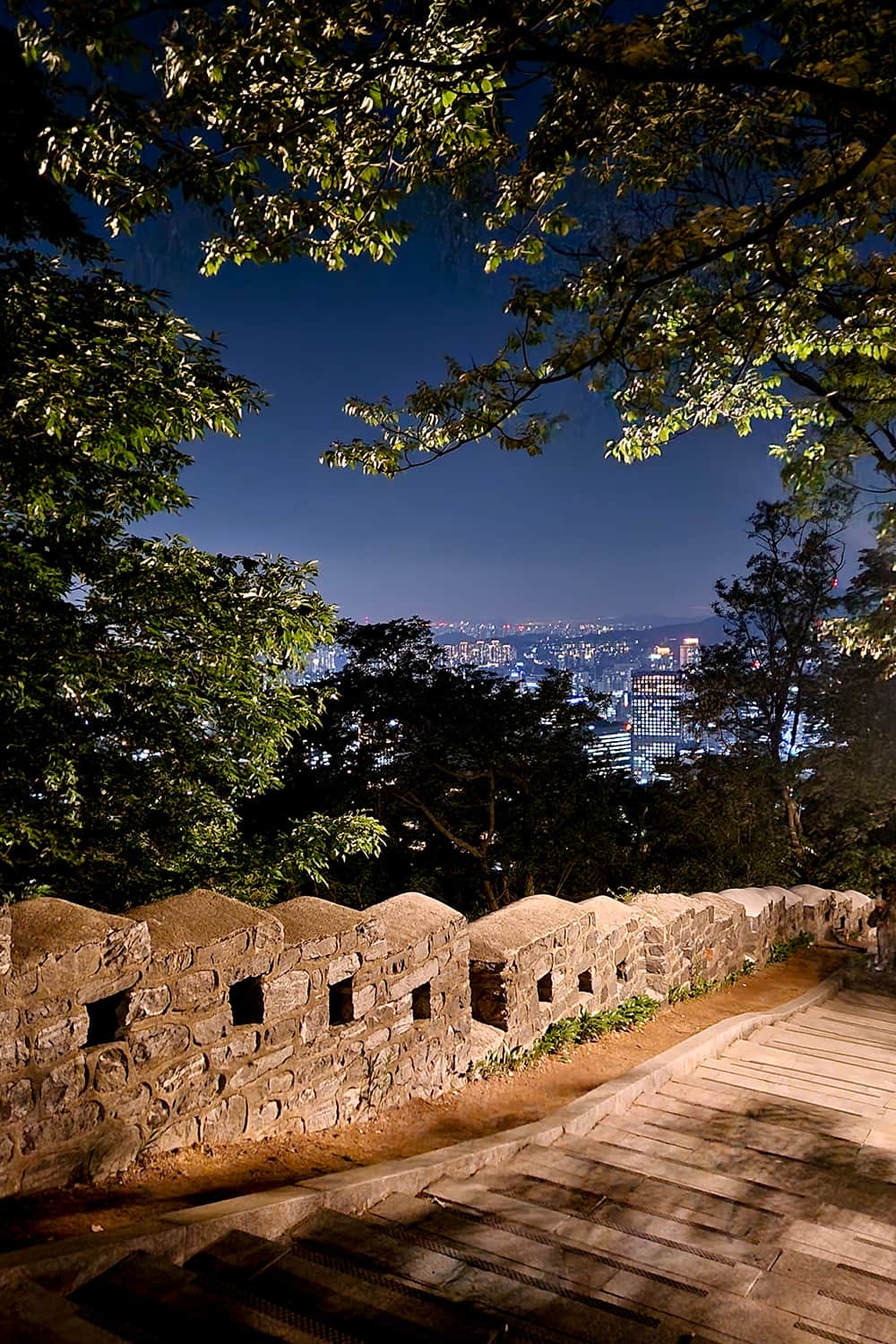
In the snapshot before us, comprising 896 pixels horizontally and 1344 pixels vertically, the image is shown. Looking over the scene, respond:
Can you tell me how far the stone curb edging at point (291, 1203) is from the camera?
2283 millimetres

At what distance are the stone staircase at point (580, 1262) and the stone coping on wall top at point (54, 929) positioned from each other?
1.19 m

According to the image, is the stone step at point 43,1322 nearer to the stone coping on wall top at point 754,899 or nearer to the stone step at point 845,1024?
the stone step at point 845,1024

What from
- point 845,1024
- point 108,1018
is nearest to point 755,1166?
point 108,1018

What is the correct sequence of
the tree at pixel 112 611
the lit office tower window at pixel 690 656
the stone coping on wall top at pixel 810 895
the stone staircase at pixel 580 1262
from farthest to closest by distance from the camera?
the lit office tower window at pixel 690 656, the stone coping on wall top at pixel 810 895, the tree at pixel 112 611, the stone staircase at pixel 580 1262

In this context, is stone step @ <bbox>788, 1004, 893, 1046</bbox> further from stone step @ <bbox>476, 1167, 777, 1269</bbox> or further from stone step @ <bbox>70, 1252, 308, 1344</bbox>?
stone step @ <bbox>70, 1252, 308, 1344</bbox>

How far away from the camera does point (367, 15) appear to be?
12.7ft

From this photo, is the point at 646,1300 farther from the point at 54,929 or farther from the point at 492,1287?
the point at 54,929

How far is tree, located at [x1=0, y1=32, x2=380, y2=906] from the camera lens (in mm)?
5730

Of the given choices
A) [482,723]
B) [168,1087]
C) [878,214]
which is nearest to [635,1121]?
[168,1087]

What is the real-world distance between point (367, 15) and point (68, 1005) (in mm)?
4681

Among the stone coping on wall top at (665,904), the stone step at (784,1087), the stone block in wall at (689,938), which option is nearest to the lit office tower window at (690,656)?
the stone block in wall at (689,938)

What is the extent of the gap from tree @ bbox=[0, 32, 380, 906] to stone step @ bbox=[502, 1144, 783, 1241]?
428 centimetres

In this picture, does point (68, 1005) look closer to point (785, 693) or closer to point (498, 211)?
point (498, 211)

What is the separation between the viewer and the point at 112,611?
6.48 m
